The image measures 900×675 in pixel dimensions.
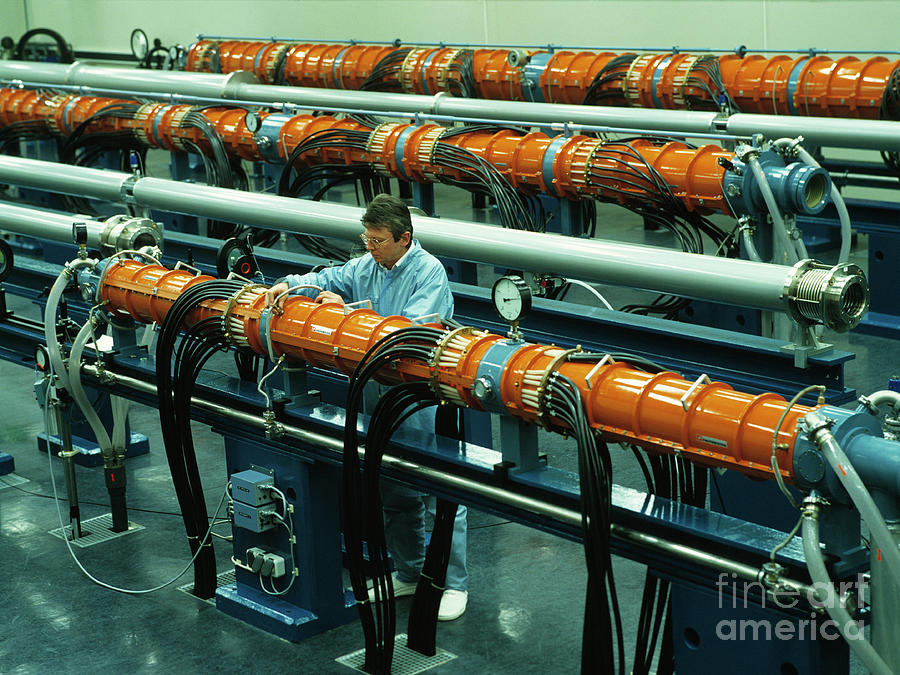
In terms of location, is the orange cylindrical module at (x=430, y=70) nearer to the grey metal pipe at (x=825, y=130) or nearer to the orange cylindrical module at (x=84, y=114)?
the orange cylindrical module at (x=84, y=114)

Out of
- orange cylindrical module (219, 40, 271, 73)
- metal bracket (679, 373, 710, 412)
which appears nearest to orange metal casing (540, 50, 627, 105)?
orange cylindrical module (219, 40, 271, 73)

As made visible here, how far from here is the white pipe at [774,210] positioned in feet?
14.3

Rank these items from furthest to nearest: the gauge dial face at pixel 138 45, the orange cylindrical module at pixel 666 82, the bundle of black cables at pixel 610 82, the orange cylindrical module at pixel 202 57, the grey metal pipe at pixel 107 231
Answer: the gauge dial face at pixel 138 45, the orange cylindrical module at pixel 202 57, the bundle of black cables at pixel 610 82, the orange cylindrical module at pixel 666 82, the grey metal pipe at pixel 107 231

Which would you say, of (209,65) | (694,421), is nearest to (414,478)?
(694,421)

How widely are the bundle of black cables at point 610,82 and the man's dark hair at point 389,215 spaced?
14.6 feet

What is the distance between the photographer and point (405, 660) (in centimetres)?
339

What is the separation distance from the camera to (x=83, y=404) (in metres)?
4.07

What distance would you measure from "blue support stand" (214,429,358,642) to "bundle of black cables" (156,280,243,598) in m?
0.14

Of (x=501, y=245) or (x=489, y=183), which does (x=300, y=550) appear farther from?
(x=489, y=183)

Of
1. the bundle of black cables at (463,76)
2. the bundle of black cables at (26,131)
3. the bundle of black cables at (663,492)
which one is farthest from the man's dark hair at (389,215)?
the bundle of black cables at (26,131)

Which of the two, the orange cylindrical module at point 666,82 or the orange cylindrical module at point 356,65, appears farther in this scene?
the orange cylindrical module at point 356,65

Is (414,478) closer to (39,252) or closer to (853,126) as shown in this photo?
(853,126)

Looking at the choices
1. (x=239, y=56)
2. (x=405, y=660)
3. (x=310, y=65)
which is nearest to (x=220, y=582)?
(x=405, y=660)

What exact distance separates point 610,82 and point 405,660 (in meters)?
5.19
